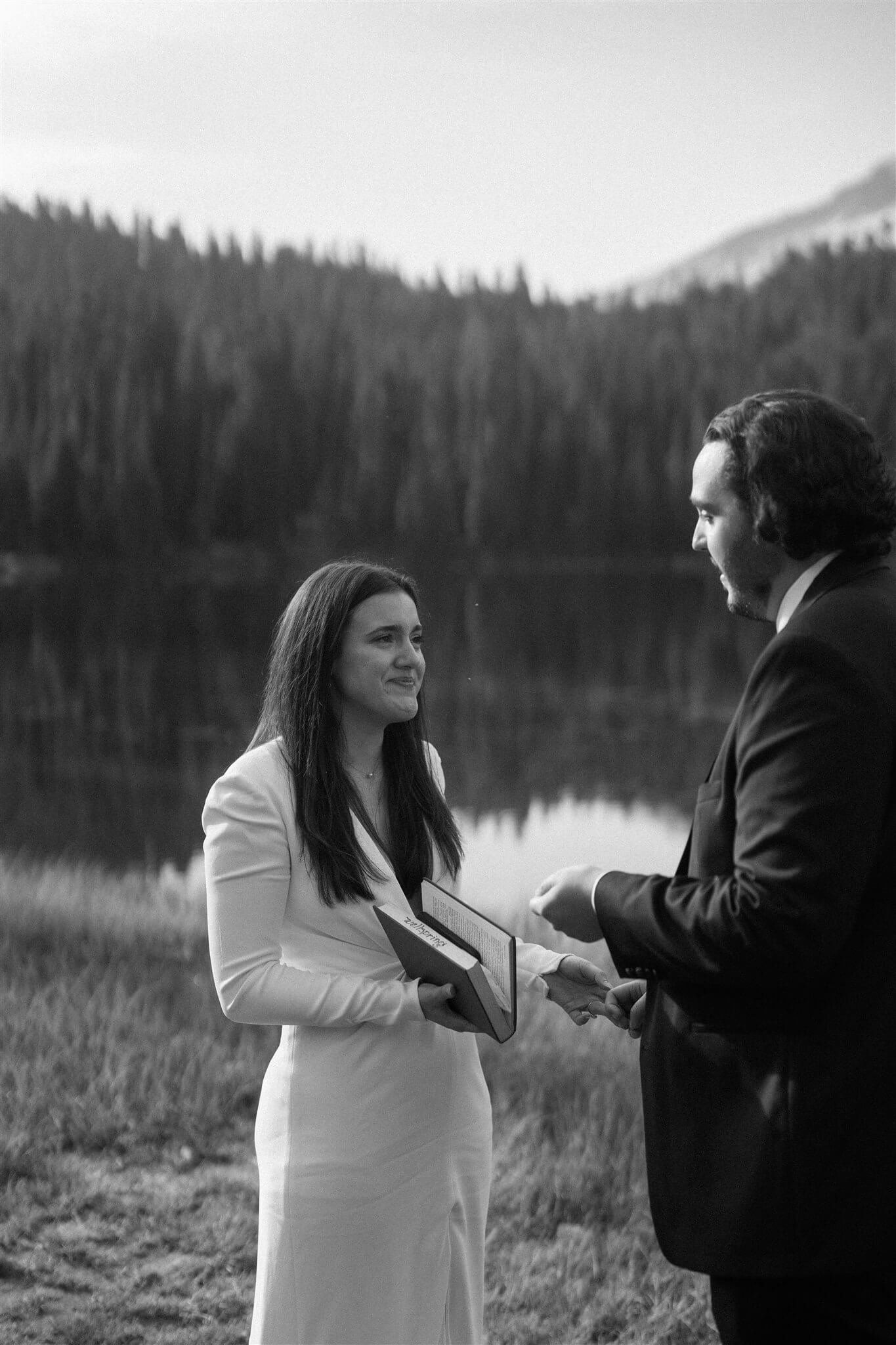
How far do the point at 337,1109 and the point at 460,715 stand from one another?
25.5 meters

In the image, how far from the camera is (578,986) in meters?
2.48

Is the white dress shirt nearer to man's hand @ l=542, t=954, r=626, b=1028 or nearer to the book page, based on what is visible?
the book page

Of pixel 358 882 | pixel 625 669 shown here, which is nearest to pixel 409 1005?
pixel 358 882

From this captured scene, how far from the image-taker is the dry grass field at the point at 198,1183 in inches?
136

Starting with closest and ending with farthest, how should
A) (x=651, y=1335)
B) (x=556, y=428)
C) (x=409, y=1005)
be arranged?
(x=409, y=1005) < (x=651, y=1335) < (x=556, y=428)

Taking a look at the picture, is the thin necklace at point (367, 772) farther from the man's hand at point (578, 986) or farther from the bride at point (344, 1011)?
the man's hand at point (578, 986)

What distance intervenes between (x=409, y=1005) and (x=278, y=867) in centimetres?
31

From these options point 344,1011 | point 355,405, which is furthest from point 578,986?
point 355,405

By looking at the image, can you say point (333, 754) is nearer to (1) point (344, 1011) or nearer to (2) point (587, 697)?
(1) point (344, 1011)

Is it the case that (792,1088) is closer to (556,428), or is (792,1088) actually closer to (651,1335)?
(651,1335)

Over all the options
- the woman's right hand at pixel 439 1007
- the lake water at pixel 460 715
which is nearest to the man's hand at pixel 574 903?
the woman's right hand at pixel 439 1007

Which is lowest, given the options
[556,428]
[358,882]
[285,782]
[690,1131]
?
[690,1131]

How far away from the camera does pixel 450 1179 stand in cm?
234

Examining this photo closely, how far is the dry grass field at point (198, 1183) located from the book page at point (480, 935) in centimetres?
160
